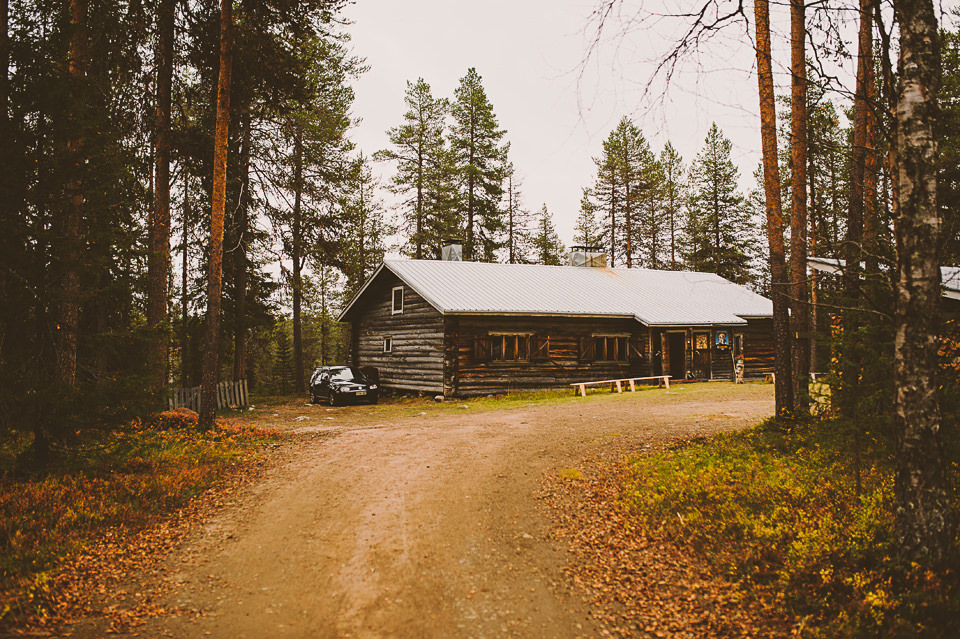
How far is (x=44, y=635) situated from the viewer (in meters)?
4.07

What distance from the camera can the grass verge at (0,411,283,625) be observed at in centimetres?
498

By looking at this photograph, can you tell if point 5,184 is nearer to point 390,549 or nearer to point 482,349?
point 390,549

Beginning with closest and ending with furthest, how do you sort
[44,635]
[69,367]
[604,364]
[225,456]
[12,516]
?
[44,635], [12,516], [69,367], [225,456], [604,364]

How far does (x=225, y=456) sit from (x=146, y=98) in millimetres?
8801

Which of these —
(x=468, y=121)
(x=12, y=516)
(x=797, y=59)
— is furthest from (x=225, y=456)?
(x=468, y=121)

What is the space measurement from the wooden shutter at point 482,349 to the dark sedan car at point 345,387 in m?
4.17

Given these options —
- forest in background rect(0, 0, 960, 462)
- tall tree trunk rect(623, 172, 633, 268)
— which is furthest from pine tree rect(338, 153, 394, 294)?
tall tree trunk rect(623, 172, 633, 268)

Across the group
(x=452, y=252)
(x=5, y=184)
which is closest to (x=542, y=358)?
(x=452, y=252)

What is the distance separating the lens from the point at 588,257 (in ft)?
101

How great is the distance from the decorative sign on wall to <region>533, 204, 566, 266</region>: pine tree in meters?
19.4

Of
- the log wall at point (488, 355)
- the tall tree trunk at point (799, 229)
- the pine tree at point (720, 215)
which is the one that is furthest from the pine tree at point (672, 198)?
the tall tree trunk at point (799, 229)

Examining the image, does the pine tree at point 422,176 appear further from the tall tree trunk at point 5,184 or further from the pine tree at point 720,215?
the tall tree trunk at point 5,184

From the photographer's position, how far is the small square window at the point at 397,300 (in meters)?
23.9

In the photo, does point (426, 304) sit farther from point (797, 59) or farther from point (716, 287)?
point (716, 287)
